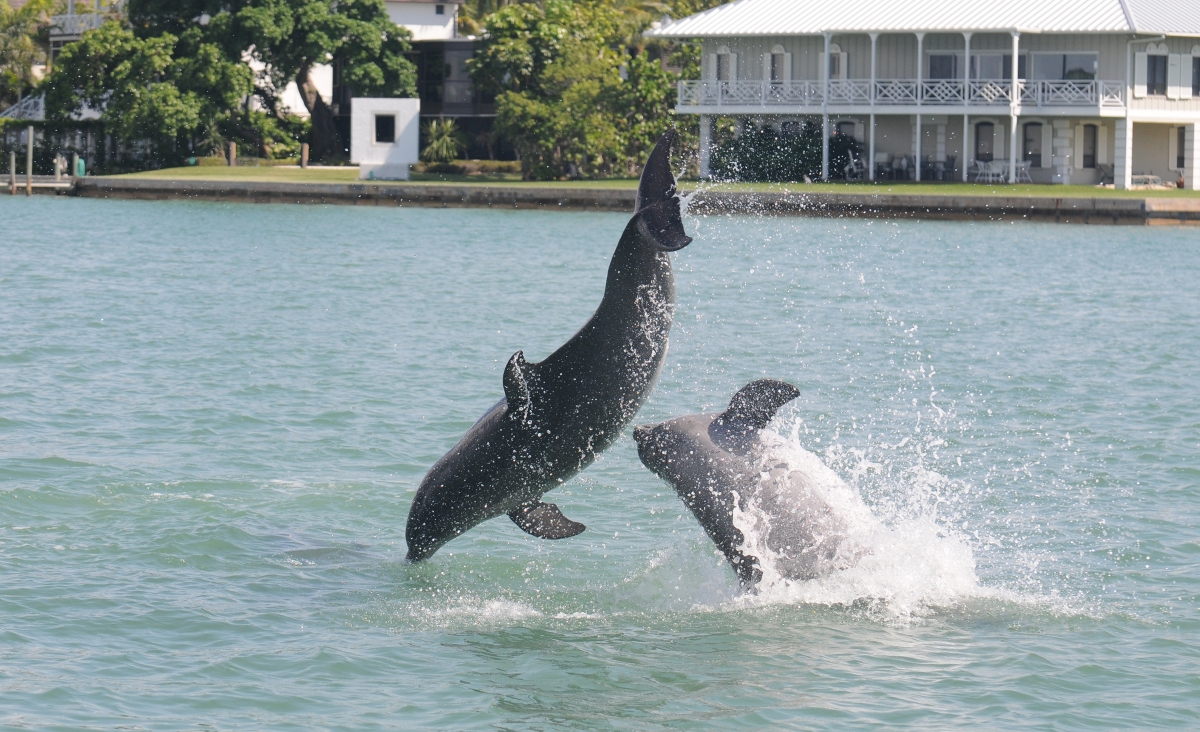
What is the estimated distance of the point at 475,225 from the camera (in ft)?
178

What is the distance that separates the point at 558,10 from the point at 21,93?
107ft

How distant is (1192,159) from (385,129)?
3464 cm

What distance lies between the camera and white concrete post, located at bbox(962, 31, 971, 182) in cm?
6041

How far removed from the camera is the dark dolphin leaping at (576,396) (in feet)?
30.5

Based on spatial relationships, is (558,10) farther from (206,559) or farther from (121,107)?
(206,559)

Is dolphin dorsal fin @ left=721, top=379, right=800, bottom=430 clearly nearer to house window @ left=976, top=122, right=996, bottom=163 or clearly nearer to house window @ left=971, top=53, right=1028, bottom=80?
house window @ left=976, top=122, right=996, bottom=163

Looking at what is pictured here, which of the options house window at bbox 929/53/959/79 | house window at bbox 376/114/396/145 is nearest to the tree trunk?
house window at bbox 376/114/396/145

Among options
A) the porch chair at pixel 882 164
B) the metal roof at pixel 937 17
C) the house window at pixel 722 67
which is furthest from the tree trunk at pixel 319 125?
the porch chair at pixel 882 164

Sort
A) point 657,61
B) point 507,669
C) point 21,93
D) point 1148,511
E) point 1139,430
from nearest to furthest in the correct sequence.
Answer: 1. point 507,669
2. point 1148,511
3. point 1139,430
4. point 657,61
5. point 21,93

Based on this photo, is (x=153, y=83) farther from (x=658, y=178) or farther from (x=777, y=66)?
(x=658, y=178)

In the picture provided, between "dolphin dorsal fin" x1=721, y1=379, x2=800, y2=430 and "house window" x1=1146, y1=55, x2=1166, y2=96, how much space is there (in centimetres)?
5907

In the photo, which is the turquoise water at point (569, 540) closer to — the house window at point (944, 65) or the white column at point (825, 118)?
the white column at point (825, 118)

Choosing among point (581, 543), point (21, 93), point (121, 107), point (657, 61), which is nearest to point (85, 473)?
point (581, 543)

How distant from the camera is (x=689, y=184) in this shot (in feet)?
211
